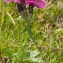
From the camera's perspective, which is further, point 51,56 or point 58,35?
point 58,35

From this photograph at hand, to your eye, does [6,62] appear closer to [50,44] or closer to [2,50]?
[2,50]

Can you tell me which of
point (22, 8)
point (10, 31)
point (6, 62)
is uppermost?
point (22, 8)

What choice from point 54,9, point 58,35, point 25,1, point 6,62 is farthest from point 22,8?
point 54,9

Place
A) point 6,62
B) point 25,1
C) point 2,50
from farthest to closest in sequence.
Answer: point 2,50, point 6,62, point 25,1

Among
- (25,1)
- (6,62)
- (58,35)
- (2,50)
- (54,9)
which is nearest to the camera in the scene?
(25,1)

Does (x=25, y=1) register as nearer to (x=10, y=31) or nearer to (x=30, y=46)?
(x=30, y=46)

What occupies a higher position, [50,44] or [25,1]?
[25,1]
